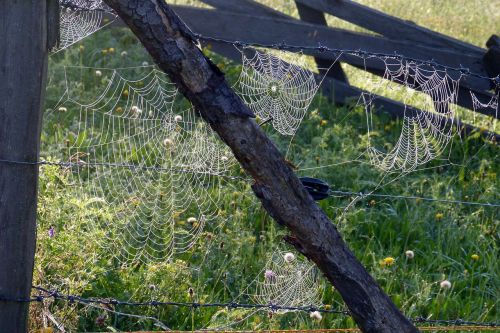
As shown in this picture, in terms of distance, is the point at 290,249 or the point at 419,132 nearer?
the point at 290,249

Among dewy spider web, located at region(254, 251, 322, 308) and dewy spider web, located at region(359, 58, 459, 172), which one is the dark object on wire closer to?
dewy spider web, located at region(254, 251, 322, 308)

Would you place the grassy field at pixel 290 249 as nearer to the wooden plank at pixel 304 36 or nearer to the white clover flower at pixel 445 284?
the white clover flower at pixel 445 284

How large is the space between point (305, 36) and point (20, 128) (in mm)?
3720

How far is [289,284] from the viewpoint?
4066mm

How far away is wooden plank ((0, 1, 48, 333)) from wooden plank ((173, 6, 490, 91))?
132 inches

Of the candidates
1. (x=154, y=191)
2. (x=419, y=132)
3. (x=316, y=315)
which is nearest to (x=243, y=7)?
(x=419, y=132)

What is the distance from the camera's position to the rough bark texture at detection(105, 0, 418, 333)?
8.17 ft

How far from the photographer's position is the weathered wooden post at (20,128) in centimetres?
274

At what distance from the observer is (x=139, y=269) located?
411 centimetres

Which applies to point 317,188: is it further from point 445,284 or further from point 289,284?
point 445,284

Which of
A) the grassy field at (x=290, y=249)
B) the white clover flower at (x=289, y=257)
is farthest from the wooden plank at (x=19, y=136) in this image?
the white clover flower at (x=289, y=257)

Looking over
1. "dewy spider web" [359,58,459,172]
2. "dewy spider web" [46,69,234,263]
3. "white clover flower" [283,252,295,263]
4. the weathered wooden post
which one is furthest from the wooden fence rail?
the weathered wooden post

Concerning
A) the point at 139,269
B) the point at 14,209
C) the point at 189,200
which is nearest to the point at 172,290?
the point at 139,269

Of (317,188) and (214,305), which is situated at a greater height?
(317,188)
